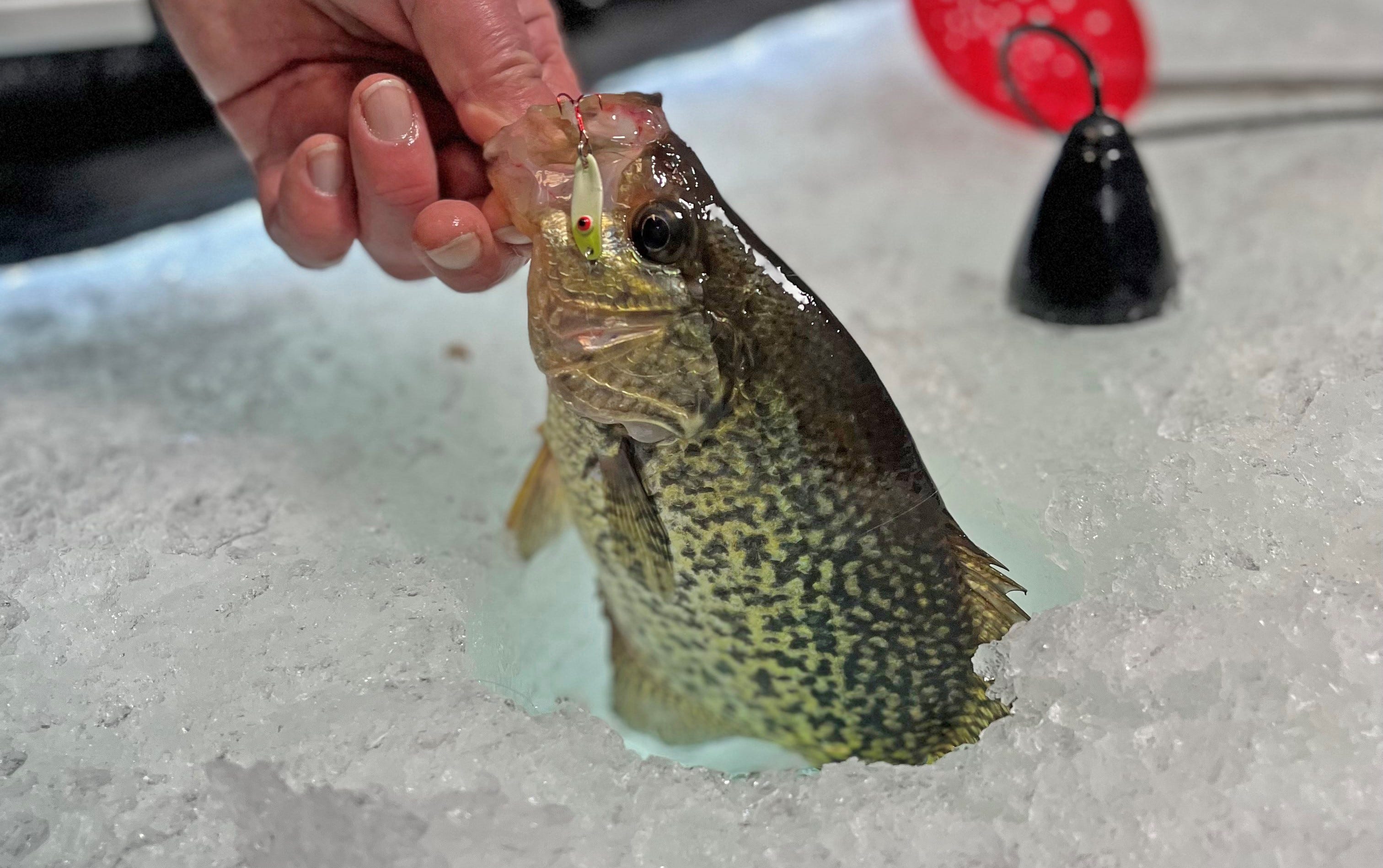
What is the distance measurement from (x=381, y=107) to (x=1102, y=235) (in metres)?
1.13

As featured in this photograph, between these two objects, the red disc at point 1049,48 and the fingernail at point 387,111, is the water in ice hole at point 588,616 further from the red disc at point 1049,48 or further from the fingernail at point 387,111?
the red disc at point 1049,48

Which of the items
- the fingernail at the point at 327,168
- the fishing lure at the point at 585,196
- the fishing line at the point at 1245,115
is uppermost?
the fishing lure at the point at 585,196

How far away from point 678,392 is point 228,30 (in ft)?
2.83

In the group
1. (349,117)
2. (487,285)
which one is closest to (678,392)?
(487,285)

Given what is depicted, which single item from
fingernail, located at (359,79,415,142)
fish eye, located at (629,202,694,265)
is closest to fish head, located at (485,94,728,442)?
fish eye, located at (629,202,694,265)

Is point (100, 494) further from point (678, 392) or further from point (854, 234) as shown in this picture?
point (854, 234)

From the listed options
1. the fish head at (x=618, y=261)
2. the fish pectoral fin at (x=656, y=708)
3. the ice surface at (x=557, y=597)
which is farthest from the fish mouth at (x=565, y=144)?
the fish pectoral fin at (x=656, y=708)

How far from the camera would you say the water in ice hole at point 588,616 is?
3.62 feet

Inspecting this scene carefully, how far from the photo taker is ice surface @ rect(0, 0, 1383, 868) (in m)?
0.91

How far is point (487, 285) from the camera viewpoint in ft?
3.89

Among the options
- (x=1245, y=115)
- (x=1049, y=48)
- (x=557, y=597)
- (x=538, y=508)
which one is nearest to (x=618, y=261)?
(x=538, y=508)

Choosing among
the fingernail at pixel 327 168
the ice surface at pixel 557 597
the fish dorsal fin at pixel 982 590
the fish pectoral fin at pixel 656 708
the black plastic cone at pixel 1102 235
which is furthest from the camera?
the black plastic cone at pixel 1102 235

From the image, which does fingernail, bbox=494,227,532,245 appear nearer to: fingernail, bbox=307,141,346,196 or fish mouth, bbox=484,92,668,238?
fish mouth, bbox=484,92,668,238

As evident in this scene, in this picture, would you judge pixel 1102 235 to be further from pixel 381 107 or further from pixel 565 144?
pixel 381 107
